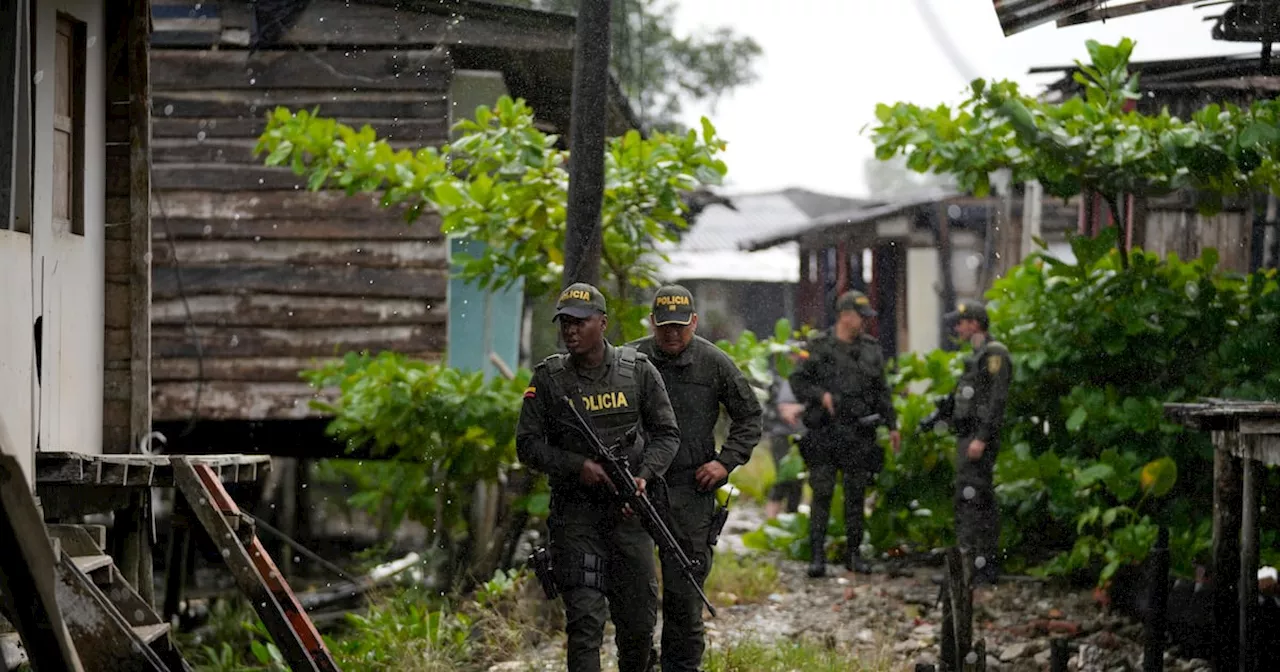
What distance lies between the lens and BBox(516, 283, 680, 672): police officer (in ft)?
20.0

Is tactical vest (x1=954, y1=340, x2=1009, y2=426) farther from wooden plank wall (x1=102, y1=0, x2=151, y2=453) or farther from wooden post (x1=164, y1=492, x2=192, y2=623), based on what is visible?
wooden post (x1=164, y1=492, x2=192, y2=623)

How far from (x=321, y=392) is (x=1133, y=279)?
5.87 metres

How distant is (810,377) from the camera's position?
10.3m

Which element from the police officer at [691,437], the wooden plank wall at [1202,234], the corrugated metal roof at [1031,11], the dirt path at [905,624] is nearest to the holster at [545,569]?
the police officer at [691,437]

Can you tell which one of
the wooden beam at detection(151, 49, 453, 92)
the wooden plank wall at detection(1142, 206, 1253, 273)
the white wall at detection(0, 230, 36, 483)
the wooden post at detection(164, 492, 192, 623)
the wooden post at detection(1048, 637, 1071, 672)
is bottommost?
the wooden post at detection(164, 492, 192, 623)

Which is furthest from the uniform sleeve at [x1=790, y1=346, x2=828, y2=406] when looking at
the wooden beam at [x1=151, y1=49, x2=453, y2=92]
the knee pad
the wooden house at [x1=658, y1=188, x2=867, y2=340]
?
the wooden house at [x1=658, y1=188, x2=867, y2=340]

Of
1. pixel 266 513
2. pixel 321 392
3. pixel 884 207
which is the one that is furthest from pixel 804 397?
pixel 884 207

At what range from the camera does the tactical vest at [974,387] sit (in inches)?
380

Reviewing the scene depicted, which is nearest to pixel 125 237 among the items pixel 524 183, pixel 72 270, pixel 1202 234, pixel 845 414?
pixel 72 270

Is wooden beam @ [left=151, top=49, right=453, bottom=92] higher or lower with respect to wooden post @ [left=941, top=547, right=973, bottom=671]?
higher

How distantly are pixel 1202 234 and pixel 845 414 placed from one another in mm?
4216

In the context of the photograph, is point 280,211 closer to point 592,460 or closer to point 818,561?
point 818,561

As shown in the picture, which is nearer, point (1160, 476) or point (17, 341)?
point (17, 341)

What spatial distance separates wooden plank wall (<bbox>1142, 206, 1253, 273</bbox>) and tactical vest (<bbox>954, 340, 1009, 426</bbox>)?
Result: 135 inches
